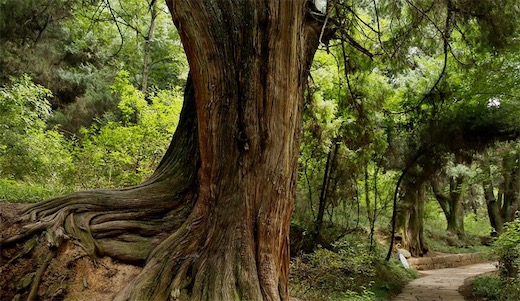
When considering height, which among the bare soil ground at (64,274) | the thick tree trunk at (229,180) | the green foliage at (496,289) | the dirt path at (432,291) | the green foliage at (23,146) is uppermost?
the green foliage at (23,146)

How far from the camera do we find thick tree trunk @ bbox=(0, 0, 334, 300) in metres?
3.21

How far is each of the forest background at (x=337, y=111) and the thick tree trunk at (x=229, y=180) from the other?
5.38ft

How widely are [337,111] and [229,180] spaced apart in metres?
7.14

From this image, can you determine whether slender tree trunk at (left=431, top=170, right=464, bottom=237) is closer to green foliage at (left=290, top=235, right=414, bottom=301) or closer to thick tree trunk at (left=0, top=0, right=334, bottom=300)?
green foliage at (left=290, top=235, right=414, bottom=301)

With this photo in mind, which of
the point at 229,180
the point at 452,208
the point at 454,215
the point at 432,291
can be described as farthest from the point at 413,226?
the point at 229,180

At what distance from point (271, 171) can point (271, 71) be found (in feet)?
2.94

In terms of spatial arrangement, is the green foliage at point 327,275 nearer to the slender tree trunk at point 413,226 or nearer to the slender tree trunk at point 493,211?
the slender tree trunk at point 413,226

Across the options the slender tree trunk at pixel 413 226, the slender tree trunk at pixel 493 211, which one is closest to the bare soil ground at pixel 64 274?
the slender tree trunk at pixel 413 226

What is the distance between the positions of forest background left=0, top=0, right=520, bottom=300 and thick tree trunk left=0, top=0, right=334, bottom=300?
1.64m

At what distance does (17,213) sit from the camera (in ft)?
11.9

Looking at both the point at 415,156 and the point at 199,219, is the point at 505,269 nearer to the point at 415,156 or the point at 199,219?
the point at 415,156

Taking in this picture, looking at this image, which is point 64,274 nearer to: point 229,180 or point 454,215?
point 229,180

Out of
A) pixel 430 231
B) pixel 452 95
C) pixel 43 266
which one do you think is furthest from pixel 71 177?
pixel 430 231

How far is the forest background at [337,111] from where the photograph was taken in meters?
6.79
